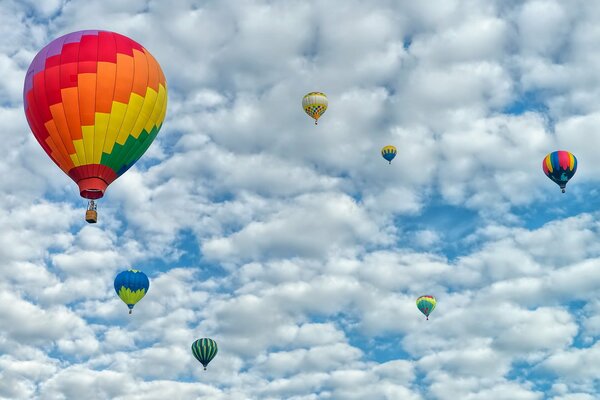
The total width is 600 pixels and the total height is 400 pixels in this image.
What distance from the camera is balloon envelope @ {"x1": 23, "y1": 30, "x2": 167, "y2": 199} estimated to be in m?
43.2

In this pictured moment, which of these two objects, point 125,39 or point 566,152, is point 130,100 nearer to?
point 125,39

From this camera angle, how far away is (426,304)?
285 feet

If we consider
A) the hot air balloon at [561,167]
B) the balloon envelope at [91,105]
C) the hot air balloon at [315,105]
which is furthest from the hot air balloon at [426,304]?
the balloon envelope at [91,105]

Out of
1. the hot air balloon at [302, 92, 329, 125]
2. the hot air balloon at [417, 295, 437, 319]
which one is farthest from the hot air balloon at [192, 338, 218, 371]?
the hot air balloon at [302, 92, 329, 125]

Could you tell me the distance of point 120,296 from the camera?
66.9 m

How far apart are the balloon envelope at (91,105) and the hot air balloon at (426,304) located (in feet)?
162

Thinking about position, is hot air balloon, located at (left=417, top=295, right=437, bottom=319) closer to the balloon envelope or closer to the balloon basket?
the balloon envelope

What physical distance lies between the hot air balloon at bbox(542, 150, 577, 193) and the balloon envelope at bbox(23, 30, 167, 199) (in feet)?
132

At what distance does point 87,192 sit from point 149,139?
5.28 metres

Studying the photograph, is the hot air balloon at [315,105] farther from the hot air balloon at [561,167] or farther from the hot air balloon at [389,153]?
the hot air balloon at [561,167]

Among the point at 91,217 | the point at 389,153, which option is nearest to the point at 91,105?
the point at 91,217

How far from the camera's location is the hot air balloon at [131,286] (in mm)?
66688

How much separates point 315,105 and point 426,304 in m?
25.7

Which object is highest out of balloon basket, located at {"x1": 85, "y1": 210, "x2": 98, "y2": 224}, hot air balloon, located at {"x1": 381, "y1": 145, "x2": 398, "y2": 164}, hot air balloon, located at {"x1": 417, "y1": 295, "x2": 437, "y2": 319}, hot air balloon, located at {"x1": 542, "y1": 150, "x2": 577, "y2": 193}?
hot air balloon, located at {"x1": 381, "y1": 145, "x2": 398, "y2": 164}
